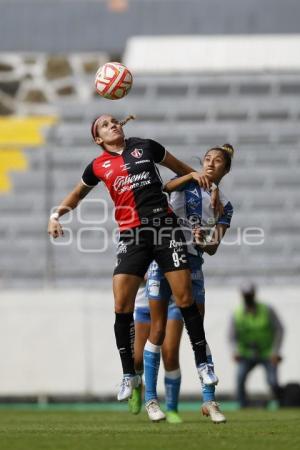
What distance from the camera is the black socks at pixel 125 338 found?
9.04 meters

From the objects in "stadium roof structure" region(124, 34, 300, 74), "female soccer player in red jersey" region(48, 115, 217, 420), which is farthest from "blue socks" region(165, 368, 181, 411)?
"stadium roof structure" region(124, 34, 300, 74)

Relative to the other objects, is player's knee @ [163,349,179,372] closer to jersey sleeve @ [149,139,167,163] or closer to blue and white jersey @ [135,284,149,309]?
blue and white jersey @ [135,284,149,309]

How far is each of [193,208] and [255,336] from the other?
7163mm

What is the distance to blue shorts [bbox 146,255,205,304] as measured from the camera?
9.33 m

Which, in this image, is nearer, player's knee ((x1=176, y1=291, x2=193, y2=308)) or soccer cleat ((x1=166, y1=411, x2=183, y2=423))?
player's knee ((x1=176, y1=291, x2=193, y2=308))

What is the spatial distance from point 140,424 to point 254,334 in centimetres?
700

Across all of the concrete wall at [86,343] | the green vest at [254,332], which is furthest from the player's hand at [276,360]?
the concrete wall at [86,343]

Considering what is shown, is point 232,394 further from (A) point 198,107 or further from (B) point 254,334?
(A) point 198,107

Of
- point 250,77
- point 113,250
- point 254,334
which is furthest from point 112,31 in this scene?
point 254,334

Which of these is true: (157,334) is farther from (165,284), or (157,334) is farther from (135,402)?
(135,402)

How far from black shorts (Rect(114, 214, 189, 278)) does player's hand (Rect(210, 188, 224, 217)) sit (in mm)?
407

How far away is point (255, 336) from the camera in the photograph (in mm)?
16406

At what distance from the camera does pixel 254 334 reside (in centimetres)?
1638

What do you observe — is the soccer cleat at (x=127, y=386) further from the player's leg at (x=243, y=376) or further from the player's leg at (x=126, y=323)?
the player's leg at (x=243, y=376)
